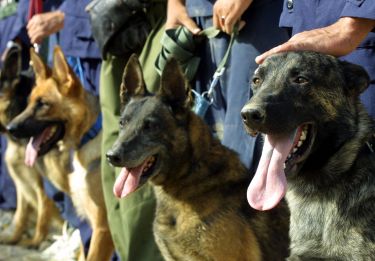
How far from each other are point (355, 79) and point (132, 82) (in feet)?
5.47

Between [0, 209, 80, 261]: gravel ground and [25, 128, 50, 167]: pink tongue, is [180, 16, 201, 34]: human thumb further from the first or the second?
[0, 209, 80, 261]: gravel ground

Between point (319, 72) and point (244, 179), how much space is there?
117 cm

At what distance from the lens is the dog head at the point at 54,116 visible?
5.39m

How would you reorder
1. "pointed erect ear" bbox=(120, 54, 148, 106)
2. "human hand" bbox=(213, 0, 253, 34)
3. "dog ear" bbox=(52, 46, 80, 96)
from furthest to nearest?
"dog ear" bbox=(52, 46, 80, 96)
"pointed erect ear" bbox=(120, 54, 148, 106)
"human hand" bbox=(213, 0, 253, 34)

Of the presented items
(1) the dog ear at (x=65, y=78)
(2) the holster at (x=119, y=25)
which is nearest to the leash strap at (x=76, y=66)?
(1) the dog ear at (x=65, y=78)

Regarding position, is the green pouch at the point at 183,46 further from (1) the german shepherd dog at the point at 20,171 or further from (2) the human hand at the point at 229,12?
(1) the german shepherd dog at the point at 20,171

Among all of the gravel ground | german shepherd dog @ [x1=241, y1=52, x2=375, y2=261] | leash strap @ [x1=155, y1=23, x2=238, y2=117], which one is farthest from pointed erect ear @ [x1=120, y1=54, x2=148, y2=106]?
the gravel ground

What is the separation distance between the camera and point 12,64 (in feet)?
20.4

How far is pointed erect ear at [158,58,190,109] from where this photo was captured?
12.7ft

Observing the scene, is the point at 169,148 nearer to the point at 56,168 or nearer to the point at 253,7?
the point at 253,7

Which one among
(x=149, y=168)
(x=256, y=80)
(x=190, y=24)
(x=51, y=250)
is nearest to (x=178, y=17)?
(x=190, y=24)

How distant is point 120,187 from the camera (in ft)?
12.6

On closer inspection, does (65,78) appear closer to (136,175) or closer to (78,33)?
(78,33)

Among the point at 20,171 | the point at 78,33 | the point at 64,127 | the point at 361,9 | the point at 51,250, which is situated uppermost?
the point at 361,9
